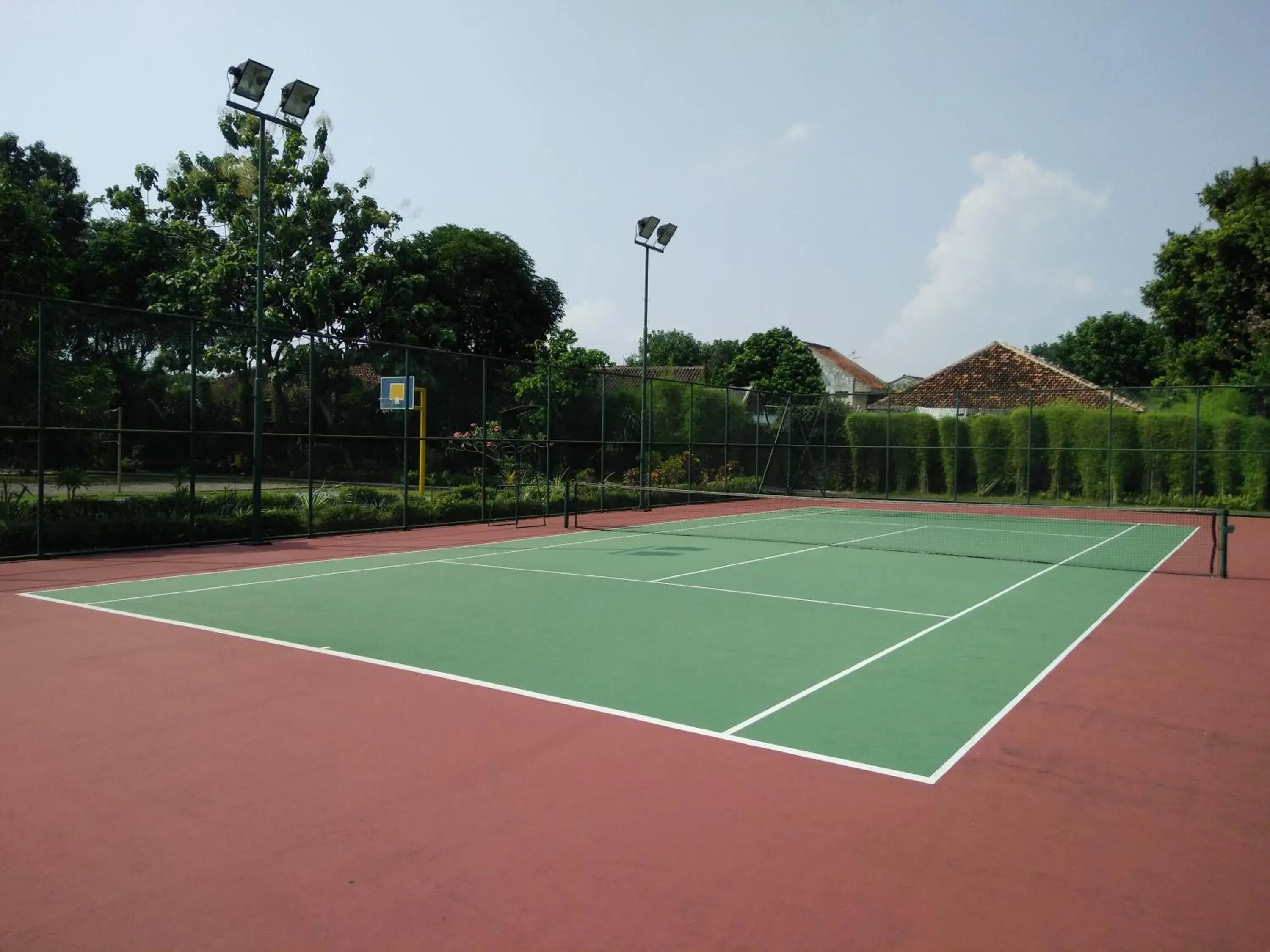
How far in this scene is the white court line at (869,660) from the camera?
5.45 metres

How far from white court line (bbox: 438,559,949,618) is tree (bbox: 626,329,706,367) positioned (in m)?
56.1

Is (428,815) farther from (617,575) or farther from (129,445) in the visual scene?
(129,445)

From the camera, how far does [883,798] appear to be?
4.29 metres

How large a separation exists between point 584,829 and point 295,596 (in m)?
6.25

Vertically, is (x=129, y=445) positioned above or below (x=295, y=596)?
above

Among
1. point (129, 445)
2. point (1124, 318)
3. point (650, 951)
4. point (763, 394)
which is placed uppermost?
point (1124, 318)

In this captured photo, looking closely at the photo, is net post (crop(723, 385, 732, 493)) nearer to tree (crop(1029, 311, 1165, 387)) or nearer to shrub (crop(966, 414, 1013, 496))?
shrub (crop(966, 414, 1013, 496))

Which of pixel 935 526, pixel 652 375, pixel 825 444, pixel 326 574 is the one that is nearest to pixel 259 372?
pixel 326 574

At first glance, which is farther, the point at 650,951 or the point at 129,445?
the point at 129,445

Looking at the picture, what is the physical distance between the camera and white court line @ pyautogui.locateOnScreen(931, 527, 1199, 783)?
4777 millimetres

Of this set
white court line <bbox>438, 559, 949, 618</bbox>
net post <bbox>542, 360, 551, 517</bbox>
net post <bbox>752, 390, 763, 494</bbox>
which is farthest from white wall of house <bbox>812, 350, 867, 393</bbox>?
white court line <bbox>438, 559, 949, 618</bbox>

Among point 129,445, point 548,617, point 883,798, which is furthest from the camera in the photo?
point 129,445

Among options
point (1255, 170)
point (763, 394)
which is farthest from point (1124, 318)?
point (763, 394)

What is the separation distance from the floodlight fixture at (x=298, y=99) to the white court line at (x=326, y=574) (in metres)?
6.04
